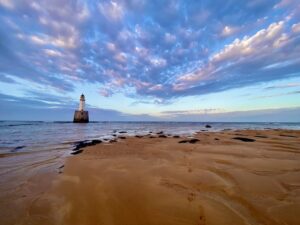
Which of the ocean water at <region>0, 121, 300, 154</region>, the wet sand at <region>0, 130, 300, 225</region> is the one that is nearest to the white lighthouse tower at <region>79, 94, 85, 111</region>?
the ocean water at <region>0, 121, 300, 154</region>

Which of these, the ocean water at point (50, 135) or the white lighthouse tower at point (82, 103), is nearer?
the ocean water at point (50, 135)

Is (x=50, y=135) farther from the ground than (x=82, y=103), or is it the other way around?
(x=82, y=103)

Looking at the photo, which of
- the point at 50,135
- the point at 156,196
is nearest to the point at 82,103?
the point at 50,135

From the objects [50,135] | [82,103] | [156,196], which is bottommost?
[156,196]

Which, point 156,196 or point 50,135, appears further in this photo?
point 50,135

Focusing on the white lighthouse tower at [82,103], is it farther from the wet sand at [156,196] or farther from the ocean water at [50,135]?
the wet sand at [156,196]

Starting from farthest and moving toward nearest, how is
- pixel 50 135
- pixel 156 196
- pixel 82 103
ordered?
pixel 82 103
pixel 50 135
pixel 156 196

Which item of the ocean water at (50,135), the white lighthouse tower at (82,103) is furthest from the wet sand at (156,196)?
the white lighthouse tower at (82,103)

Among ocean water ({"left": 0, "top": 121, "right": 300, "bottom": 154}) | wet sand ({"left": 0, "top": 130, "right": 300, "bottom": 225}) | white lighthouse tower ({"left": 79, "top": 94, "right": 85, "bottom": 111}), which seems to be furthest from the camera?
white lighthouse tower ({"left": 79, "top": 94, "right": 85, "bottom": 111})

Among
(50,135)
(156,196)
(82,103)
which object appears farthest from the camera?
(82,103)

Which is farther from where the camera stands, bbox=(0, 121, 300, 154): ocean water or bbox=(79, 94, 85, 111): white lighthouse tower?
bbox=(79, 94, 85, 111): white lighthouse tower

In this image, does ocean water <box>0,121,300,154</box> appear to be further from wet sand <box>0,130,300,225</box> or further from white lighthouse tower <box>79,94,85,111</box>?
white lighthouse tower <box>79,94,85,111</box>

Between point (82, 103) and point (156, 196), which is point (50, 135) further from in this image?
point (82, 103)

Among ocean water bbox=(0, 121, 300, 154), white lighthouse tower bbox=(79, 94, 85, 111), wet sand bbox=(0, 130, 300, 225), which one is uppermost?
white lighthouse tower bbox=(79, 94, 85, 111)
